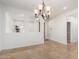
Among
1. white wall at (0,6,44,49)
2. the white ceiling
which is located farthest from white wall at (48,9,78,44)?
white wall at (0,6,44,49)

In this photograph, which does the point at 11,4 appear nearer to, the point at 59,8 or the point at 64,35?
the point at 59,8

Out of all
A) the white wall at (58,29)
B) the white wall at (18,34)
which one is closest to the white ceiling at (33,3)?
the white wall at (18,34)

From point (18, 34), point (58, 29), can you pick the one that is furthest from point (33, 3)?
point (58, 29)

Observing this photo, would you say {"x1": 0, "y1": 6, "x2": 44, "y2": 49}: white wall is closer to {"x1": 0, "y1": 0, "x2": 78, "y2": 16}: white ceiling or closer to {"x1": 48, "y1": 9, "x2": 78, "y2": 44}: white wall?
{"x1": 0, "y1": 0, "x2": 78, "y2": 16}: white ceiling

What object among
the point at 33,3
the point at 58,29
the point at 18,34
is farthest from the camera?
the point at 58,29

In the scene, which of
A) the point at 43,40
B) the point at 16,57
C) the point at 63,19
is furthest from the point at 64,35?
the point at 16,57

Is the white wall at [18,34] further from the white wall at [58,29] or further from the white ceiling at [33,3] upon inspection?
the white wall at [58,29]

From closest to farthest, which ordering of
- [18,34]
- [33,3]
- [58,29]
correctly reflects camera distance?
[33,3] < [18,34] < [58,29]

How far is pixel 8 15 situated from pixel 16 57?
6.67 ft

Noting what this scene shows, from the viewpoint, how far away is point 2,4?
380cm

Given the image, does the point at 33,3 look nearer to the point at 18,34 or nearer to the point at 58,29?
the point at 18,34

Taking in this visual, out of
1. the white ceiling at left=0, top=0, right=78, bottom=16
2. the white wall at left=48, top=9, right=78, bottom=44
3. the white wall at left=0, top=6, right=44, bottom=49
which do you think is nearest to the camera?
the white ceiling at left=0, top=0, right=78, bottom=16

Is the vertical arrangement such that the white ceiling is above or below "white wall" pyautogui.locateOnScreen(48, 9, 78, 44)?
above

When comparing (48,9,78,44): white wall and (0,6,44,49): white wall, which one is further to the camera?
(48,9,78,44): white wall
